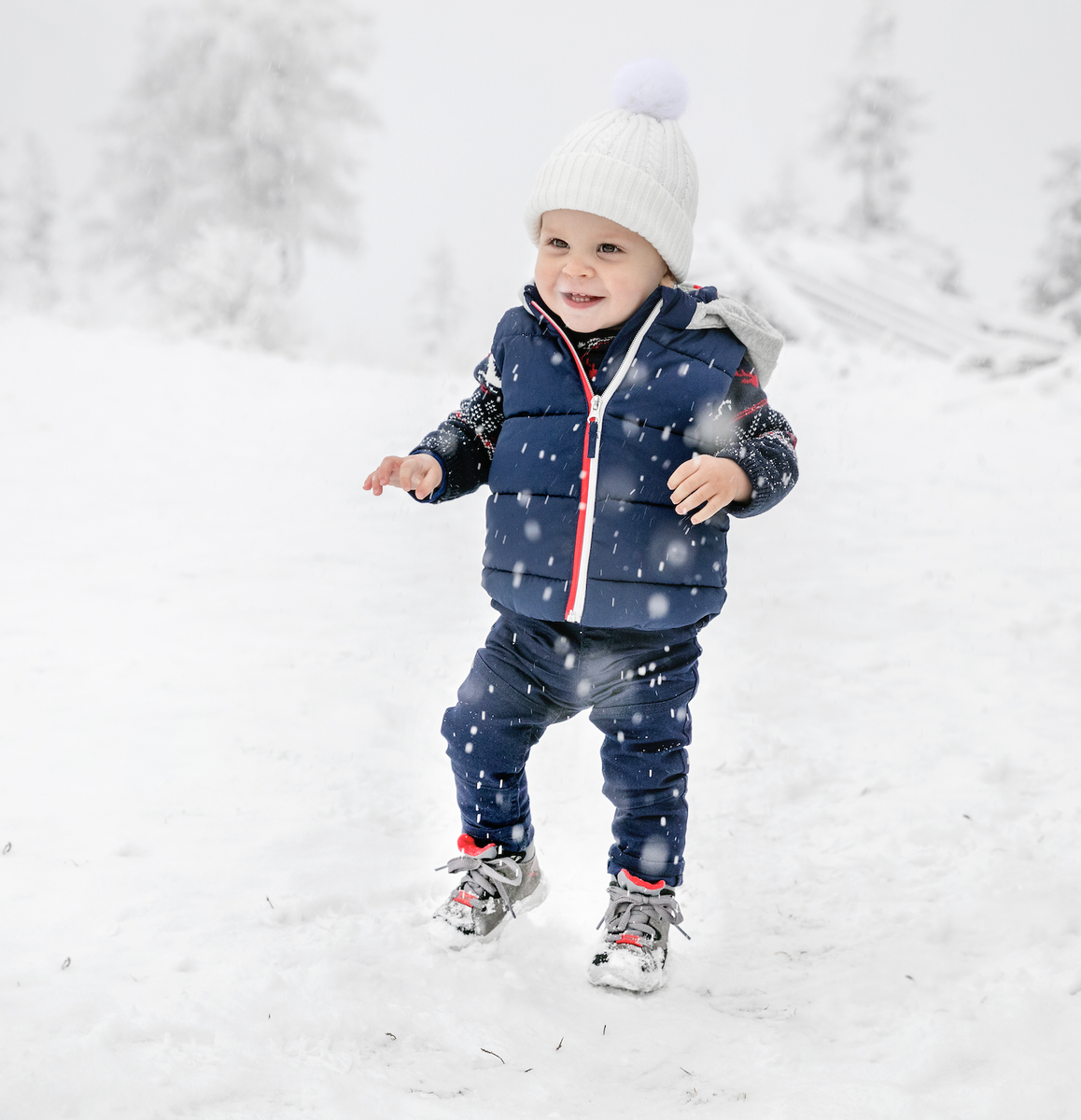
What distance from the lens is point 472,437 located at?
8.66ft

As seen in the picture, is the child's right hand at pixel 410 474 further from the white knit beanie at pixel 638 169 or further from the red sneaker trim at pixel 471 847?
the red sneaker trim at pixel 471 847

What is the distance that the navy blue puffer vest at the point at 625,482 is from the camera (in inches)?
89.9

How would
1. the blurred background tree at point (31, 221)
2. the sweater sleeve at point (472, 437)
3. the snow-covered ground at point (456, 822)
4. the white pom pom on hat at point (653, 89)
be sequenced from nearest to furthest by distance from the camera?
1. the snow-covered ground at point (456, 822)
2. the white pom pom on hat at point (653, 89)
3. the sweater sleeve at point (472, 437)
4. the blurred background tree at point (31, 221)

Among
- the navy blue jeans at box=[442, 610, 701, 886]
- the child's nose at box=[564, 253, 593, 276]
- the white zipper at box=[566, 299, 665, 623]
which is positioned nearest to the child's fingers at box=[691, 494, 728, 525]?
the white zipper at box=[566, 299, 665, 623]

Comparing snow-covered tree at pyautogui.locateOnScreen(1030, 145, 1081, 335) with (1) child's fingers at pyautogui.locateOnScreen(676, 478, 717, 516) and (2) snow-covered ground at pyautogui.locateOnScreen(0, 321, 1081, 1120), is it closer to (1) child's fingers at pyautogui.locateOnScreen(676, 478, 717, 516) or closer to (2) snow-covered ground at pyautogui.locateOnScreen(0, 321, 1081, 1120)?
(2) snow-covered ground at pyautogui.locateOnScreen(0, 321, 1081, 1120)

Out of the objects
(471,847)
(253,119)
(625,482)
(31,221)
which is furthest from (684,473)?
(31,221)

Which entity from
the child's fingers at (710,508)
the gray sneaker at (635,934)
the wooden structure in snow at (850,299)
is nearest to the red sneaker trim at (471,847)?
the gray sneaker at (635,934)

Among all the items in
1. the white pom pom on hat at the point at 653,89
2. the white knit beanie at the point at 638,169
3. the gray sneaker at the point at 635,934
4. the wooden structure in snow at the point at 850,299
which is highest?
the wooden structure in snow at the point at 850,299

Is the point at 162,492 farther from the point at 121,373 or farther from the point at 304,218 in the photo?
the point at 304,218

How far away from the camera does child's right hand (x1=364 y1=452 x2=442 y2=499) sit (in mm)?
2322

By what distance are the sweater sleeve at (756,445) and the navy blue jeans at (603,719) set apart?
1.47 feet

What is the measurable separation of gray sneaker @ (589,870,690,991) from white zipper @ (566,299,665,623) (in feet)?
2.47

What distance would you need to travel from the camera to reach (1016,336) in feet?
37.8

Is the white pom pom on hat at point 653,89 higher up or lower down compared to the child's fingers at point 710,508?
higher up
